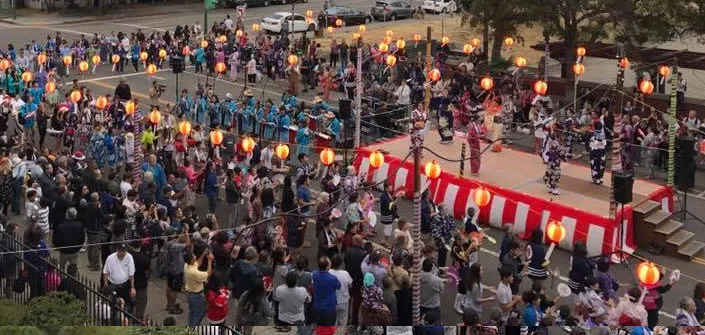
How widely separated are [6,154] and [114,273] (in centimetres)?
782

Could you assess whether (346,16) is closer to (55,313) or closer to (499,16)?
(499,16)

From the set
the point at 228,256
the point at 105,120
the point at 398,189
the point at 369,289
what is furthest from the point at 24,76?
the point at 369,289

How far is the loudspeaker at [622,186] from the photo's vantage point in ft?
55.2

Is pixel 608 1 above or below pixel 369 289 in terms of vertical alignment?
above

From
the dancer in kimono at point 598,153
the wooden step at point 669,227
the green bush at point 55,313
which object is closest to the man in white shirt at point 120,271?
the green bush at point 55,313

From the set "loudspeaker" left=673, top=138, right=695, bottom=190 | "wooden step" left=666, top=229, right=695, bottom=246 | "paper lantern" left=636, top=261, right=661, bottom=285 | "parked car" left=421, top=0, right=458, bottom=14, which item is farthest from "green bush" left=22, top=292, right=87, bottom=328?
"parked car" left=421, top=0, right=458, bottom=14

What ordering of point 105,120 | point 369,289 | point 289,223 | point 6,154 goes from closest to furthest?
point 369,289
point 289,223
point 6,154
point 105,120

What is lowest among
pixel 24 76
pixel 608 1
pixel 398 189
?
pixel 398 189

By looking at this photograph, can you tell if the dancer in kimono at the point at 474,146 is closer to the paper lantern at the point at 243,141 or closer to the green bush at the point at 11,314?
the paper lantern at the point at 243,141

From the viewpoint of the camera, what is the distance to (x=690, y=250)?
62.4 feet

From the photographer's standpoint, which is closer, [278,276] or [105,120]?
[278,276]

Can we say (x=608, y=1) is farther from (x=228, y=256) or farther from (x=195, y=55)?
(x=228, y=256)

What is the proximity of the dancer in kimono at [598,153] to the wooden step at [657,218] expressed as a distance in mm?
1880

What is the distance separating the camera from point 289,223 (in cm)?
1753
